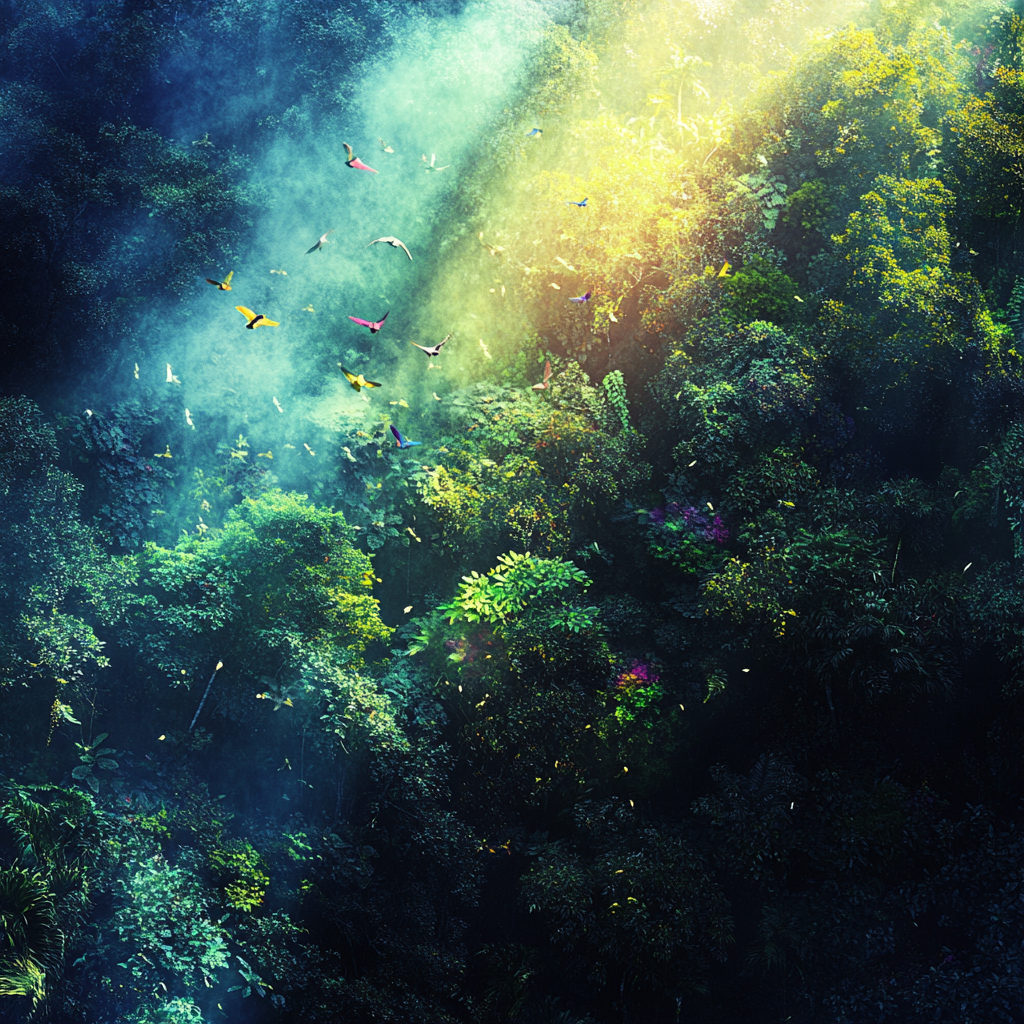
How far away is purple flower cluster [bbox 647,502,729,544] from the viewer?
8.19 metres

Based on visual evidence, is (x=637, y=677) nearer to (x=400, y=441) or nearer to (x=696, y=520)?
(x=696, y=520)

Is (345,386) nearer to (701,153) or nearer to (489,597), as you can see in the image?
(489,597)

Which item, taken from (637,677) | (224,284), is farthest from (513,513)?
(224,284)

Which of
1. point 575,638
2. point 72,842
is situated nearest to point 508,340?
point 575,638

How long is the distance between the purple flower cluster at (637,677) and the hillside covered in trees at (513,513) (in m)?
0.09

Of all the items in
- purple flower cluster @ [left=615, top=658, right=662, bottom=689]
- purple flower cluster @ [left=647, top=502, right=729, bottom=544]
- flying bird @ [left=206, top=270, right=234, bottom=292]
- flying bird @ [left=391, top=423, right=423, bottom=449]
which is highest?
flying bird @ [left=206, top=270, right=234, bottom=292]

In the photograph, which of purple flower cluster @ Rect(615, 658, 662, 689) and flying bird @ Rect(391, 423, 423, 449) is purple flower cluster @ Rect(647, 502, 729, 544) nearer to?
purple flower cluster @ Rect(615, 658, 662, 689)

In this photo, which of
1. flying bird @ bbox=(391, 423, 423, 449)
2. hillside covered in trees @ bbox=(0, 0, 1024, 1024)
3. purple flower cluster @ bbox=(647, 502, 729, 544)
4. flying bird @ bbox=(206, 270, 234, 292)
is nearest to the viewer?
flying bird @ bbox=(206, 270, 234, 292)

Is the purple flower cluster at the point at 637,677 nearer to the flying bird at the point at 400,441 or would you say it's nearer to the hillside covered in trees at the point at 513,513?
the hillside covered in trees at the point at 513,513

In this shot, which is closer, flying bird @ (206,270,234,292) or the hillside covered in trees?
flying bird @ (206,270,234,292)

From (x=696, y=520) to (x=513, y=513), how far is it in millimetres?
1779

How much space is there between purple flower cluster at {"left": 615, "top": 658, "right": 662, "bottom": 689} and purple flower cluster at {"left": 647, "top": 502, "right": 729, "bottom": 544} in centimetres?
142

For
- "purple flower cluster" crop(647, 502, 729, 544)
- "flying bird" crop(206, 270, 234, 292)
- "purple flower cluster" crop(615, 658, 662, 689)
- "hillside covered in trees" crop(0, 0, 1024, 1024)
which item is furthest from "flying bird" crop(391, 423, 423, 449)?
"purple flower cluster" crop(615, 658, 662, 689)

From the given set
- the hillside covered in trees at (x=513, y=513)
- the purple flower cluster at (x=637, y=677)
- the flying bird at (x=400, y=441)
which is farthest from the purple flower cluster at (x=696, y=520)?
the flying bird at (x=400, y=441)
